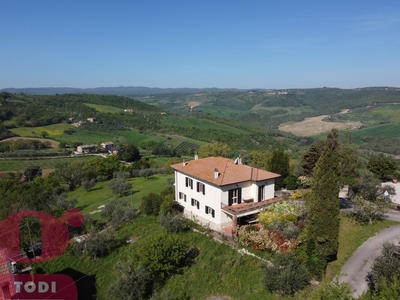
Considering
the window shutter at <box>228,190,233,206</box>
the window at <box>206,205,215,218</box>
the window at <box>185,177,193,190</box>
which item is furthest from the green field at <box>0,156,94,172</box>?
the window shutter at <box>228,190,233,206</box>

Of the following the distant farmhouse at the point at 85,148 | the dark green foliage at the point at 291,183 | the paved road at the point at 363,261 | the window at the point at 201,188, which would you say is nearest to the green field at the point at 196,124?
the distant farmhouse at the point at 85,148

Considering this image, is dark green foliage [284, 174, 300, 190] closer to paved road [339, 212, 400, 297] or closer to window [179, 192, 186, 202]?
paved road [339, 212, 400, 297]

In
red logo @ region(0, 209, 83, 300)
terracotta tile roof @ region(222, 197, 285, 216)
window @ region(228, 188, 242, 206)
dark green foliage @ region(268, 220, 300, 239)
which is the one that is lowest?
red logo @ region(0, 209, 83, 300)

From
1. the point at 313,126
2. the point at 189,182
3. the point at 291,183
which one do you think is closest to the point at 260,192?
the point at 189,182

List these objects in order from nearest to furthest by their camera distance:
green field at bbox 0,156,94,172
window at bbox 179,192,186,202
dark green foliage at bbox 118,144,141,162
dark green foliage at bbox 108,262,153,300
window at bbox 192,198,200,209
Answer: dark green foliage at bbox 108,262,153,300 < window at bbox 192,198,200,209 < window at bbox 179,192,186,202 < green field at bbox 0,156,94,172 < dark green foliage at bbox 118,144,141,162

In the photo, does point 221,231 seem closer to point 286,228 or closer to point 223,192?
point 223,192
